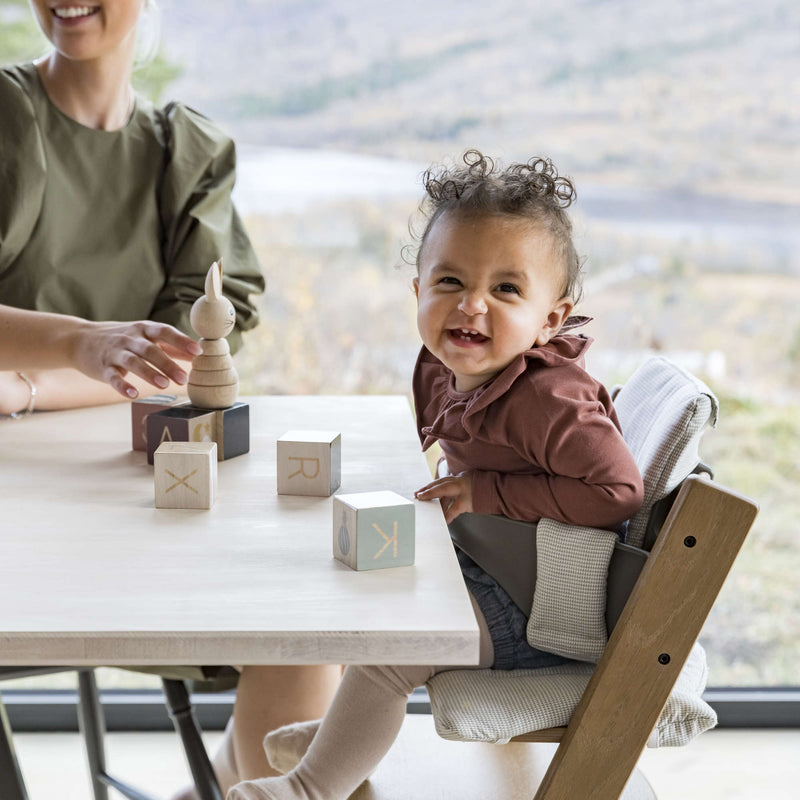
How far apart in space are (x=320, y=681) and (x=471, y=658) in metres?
0.80

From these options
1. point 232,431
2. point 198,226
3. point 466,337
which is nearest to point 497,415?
point 466,337

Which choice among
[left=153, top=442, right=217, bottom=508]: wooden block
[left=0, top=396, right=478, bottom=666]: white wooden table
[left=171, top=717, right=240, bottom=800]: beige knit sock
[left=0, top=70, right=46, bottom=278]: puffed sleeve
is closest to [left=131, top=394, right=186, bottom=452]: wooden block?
[left=0, top=396, right=478, bottom=666]: white wooden table

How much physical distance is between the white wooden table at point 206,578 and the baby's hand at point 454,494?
0.05m

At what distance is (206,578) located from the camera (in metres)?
0.91

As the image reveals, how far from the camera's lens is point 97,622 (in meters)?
0.82

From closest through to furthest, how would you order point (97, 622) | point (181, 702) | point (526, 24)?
point (97, 622)
point (181, 702)
point (526, 24)

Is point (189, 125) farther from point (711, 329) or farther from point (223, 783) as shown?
point (711, 329)

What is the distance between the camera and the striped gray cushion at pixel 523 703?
1.08 metres

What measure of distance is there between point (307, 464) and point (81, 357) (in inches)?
15.2

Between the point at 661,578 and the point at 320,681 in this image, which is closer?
the point at 661,578

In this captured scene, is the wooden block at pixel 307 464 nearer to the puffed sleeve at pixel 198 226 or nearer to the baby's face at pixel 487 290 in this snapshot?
the baby's face at pixel 487 290

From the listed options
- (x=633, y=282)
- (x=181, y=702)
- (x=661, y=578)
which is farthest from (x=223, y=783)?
(x=633, y=282)

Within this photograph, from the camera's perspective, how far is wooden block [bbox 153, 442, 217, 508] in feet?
3.65

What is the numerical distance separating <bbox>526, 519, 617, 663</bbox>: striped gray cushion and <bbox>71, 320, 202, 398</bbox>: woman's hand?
50 centimetres
